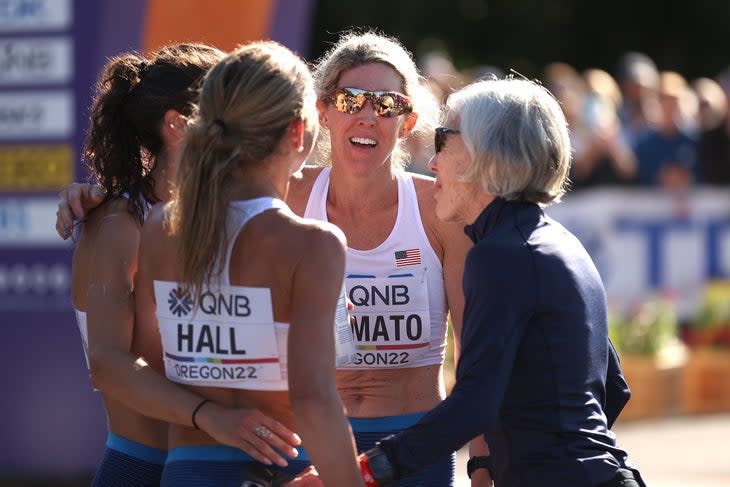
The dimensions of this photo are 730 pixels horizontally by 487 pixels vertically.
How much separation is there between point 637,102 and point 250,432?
9440 mm

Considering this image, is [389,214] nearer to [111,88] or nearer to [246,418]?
[111,88]

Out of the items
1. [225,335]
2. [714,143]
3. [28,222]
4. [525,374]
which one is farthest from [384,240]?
[714,143]

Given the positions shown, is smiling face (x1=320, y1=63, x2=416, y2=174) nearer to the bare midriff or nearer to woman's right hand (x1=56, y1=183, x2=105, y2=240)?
the bare midriff

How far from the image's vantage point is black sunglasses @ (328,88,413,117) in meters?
4.16

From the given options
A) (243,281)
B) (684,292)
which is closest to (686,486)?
A: (684,292)

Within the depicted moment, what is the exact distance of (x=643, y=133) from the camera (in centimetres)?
1138

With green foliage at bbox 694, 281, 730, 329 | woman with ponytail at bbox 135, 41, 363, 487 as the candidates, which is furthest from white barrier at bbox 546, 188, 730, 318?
woman with ponytail at bbox 135, 41, 363, 487

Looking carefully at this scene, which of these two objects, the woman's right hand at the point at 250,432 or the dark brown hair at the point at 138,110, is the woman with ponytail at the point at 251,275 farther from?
the dark brown hair at the point at 138,110

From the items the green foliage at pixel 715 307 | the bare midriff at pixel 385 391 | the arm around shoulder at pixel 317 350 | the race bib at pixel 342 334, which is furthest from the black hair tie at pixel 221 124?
the green foliage at pixel 715 307

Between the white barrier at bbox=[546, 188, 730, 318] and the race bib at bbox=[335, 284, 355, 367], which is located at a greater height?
the race bib at bbox=[335, 284, 355, 367]

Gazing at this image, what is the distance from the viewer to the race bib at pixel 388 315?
13.4 ft

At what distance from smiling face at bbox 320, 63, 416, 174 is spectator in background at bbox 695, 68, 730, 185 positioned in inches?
290

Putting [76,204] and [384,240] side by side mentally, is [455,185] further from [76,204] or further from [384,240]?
[76,204]

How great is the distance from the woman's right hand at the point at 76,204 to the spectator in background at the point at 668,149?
776 centimetres
